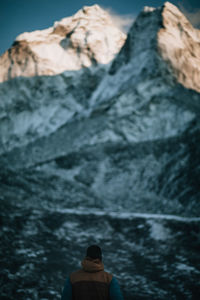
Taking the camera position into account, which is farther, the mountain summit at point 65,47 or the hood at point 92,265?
the mountain summit at point 65,47

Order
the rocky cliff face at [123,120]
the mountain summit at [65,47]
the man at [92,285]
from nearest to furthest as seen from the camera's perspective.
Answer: the man at [92,285] → the rocky cliff face at [123,120] → the mountain summit at [65,47]

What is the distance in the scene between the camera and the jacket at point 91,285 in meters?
2.43

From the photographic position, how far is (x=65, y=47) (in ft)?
138

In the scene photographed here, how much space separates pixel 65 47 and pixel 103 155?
26.4 meters

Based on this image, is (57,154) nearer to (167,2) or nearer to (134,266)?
(134,266)

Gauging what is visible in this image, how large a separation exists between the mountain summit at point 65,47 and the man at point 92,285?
38.0 meters

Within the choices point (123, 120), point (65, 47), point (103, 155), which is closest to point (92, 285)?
point (103, 155)

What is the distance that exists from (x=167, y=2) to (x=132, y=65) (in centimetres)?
893

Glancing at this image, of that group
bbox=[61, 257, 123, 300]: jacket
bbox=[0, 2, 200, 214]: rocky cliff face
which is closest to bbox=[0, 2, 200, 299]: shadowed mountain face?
bbox=[0, 2, 200, 214]: rocky cliff face

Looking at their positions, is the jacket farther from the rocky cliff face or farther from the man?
the rocky cliff face

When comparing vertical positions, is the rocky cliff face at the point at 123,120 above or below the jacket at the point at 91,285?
above

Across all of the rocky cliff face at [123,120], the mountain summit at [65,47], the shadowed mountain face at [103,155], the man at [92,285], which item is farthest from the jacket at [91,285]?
the mountain summit at [65,47]

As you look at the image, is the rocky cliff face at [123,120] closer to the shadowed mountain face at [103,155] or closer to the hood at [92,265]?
the shadowed mountain face at [103,155]

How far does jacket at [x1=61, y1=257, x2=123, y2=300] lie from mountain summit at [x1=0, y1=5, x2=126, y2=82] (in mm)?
38000
